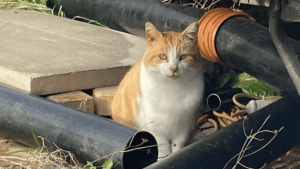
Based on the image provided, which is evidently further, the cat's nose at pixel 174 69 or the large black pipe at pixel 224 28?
the large black pipe at pixel 224 28

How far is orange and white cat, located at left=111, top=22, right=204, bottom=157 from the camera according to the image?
2836 mm

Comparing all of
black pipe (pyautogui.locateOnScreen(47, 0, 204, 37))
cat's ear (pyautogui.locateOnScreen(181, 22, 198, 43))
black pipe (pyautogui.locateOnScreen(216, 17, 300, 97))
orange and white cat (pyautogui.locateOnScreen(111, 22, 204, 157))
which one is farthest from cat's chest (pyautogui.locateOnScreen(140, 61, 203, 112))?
black pipe (pyautogui.locateOnScreen(47, 0, 204, 37))

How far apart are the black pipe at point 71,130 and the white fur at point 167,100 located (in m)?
0.31

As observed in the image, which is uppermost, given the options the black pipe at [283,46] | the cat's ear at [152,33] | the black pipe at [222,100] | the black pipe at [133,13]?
the black pipe at [283,46]

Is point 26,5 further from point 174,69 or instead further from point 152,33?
point 174,69

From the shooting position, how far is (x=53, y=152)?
255cm

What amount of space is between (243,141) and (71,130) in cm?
87

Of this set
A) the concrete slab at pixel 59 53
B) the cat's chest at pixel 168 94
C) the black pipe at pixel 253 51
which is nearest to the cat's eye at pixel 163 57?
the cat's chest at pixel 168 94

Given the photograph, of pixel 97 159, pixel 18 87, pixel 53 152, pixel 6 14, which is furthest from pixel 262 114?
pixel 6 14

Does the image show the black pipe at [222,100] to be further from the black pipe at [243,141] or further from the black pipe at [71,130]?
the black pipe at [71,130]

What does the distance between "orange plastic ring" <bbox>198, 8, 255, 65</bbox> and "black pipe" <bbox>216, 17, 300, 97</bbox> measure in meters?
0.03

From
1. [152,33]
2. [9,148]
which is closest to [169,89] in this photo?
[152,33]

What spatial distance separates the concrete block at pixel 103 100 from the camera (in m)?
3.41

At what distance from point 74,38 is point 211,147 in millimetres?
1956
